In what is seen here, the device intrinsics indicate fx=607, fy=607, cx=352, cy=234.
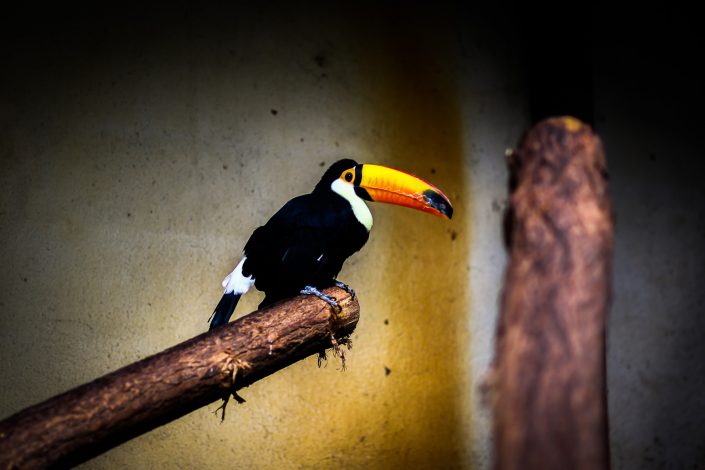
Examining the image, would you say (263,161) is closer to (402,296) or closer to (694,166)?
(402,296)

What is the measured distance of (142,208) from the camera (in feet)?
8.05

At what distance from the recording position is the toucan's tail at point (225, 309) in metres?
2.03

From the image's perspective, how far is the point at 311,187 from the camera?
266 cm

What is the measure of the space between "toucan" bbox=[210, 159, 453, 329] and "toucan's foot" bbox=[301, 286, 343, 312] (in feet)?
0.11

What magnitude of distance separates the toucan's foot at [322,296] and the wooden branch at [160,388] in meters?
0.02

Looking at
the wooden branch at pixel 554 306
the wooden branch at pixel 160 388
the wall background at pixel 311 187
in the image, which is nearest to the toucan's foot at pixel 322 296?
the wooden branch at pixel 160 388

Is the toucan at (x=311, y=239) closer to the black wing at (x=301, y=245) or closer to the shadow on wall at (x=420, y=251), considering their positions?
the black wing at (x=301, y=245)

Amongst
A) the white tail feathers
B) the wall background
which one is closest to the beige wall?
the wall background

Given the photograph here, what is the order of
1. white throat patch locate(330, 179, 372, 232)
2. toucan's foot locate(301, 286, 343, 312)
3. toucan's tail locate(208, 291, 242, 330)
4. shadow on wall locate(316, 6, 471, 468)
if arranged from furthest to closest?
shadow on wall locate(316, 6, 471, 468)
white throat patch locate(330, 179, 372, 232)
toucan's tail locate(208, 291, 242, 330)
toucan's foot locate(301, 286, 343, 312)

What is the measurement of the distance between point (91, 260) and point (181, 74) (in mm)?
844

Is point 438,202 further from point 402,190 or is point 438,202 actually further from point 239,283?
point 239,283

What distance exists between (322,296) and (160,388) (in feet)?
1.88

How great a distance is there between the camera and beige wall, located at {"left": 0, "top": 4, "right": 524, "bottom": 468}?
2.35 meters

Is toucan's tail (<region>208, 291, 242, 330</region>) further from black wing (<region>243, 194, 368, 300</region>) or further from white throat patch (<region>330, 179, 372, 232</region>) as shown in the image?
white throat patch (<region>330, 179, 372, 232</region>)
